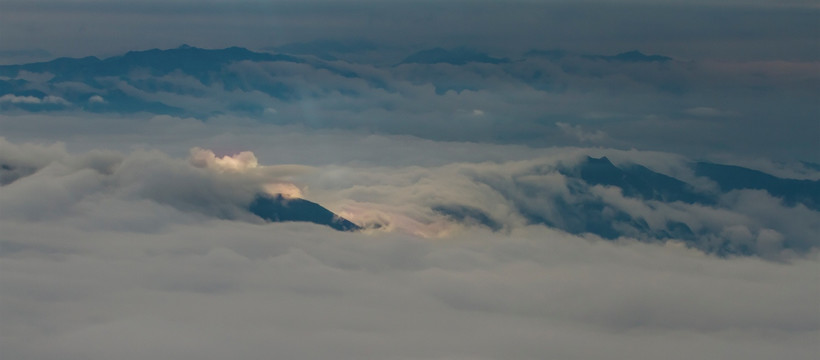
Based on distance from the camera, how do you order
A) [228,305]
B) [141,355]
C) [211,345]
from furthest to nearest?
[228,305], [211,345], [141,355]

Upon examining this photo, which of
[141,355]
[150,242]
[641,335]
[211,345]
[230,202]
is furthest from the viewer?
[230,202]

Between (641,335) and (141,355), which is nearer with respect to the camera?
(141,355)

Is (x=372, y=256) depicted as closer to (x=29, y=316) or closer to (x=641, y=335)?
(x=641, y=335)

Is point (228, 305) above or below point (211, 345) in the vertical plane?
above

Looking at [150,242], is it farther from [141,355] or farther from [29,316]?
[141,355]

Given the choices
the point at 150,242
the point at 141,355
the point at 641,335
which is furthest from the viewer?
the point at 150,242

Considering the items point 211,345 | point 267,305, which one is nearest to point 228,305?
point 267,305

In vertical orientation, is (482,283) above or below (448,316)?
above

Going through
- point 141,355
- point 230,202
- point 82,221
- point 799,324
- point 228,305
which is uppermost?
point 230,202

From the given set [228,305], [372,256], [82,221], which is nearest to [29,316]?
[228,305]

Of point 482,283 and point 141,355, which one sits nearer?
point 141,355
